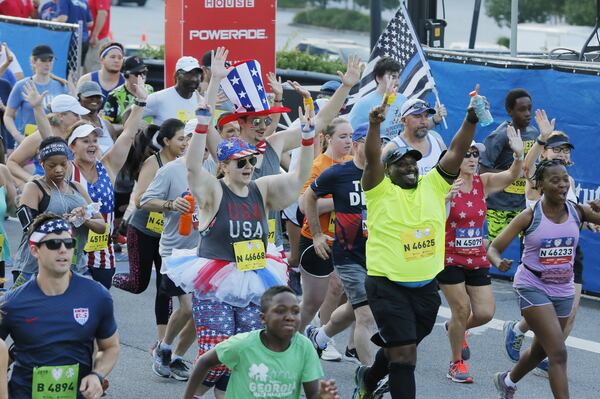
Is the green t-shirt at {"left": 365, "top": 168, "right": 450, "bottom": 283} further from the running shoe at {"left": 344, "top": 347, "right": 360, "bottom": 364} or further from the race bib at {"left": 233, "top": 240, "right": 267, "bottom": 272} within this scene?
the running shoe at {"left": 344, "top": 347, "right": 360, "bottom": 364}

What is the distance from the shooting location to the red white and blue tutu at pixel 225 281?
7945 mm

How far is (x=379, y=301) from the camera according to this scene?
8148 millimetres

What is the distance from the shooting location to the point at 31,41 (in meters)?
16.5

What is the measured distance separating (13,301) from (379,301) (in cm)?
232

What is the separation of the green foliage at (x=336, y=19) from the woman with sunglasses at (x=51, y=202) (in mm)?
36273

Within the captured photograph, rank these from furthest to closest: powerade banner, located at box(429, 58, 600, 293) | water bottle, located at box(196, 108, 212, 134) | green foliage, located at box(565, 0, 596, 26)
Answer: green foliage, located at box(565, 0, 596, 26)
powerade banner, located at box(429, 58, 600, 293)
water bottle, located at box(196, 108, 212, 134)

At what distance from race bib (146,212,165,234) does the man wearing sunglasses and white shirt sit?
2.82 meters

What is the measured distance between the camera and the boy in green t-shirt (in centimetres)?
662

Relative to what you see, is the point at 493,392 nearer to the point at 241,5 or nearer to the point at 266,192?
the point at 266,192

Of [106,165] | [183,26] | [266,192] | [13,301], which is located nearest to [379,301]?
[266,192]

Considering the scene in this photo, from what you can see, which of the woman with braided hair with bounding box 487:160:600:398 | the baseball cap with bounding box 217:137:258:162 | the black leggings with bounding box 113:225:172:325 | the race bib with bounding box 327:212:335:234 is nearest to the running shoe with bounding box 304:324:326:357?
the race bib with bounding box 327:212:335:234

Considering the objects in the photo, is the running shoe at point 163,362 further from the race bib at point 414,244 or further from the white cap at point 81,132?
the race bib at point 414,244

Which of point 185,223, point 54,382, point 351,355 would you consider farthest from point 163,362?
point 54,382

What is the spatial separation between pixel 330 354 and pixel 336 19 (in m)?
35.4
